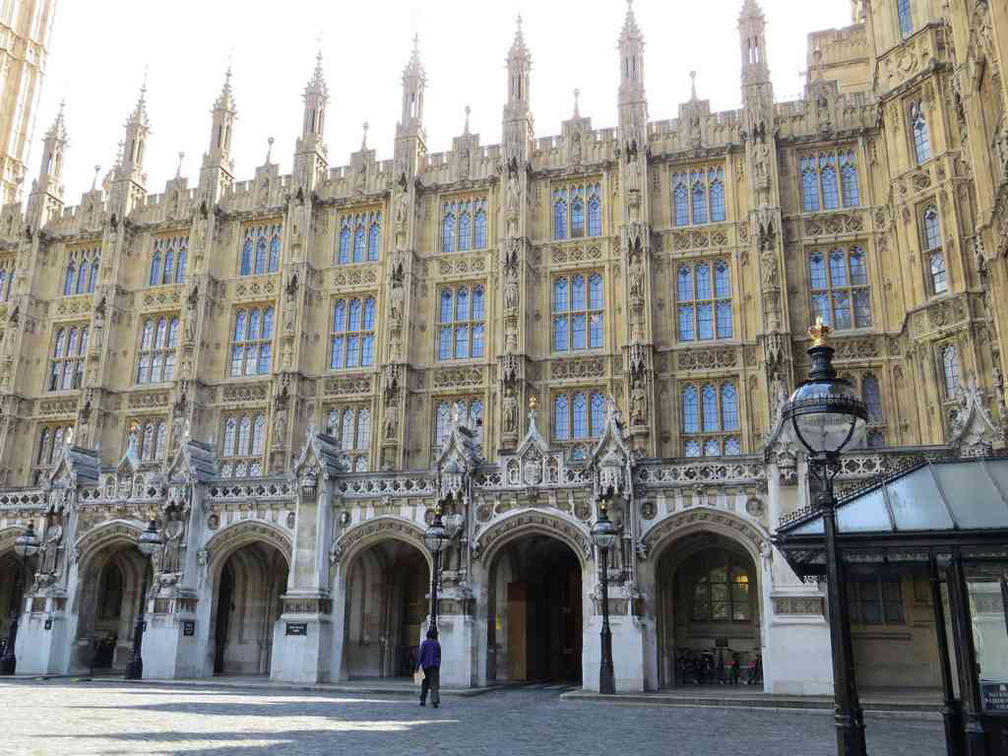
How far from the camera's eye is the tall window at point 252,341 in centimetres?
4103

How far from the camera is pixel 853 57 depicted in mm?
48625

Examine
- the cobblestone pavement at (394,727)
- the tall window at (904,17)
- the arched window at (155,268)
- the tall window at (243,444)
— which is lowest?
the cobblestone pavement at (394,727)

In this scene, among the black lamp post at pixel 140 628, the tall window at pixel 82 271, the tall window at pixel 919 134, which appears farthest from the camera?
the tall window at pixel 82 271

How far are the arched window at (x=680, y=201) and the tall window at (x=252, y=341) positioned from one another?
1841cm

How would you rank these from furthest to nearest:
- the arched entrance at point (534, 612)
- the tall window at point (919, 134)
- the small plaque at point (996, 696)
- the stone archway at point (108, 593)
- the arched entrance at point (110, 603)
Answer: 1. the tall window at point (919, 134)
2. the arched entrance at point (110, 603)
3. the stone archway at point (108, 593)
4. the arched entrance at point (534, 612)
5. the small plaque at point (996, 696)

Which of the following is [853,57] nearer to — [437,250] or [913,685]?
[437,250]

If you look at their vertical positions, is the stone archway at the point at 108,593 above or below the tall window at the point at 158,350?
below

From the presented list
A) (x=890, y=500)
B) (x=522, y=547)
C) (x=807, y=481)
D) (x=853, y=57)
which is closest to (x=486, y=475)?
(x=522, y=547)

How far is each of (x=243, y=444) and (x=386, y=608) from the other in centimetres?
1156

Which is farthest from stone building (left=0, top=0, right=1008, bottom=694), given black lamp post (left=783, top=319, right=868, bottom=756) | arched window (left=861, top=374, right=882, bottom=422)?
black lamp post (left=783, top=319, right=868, bottom=756)

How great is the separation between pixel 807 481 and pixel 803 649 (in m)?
4.43

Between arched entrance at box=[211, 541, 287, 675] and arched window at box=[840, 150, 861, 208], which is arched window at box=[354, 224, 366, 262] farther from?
arched window at box=[840, 150, 861, 208]

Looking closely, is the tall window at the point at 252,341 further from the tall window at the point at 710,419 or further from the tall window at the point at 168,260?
the tall window at the point at 710,419

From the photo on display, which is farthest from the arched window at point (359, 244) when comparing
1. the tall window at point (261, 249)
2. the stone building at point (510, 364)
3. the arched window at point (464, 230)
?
the arched window at point (464, 230)
